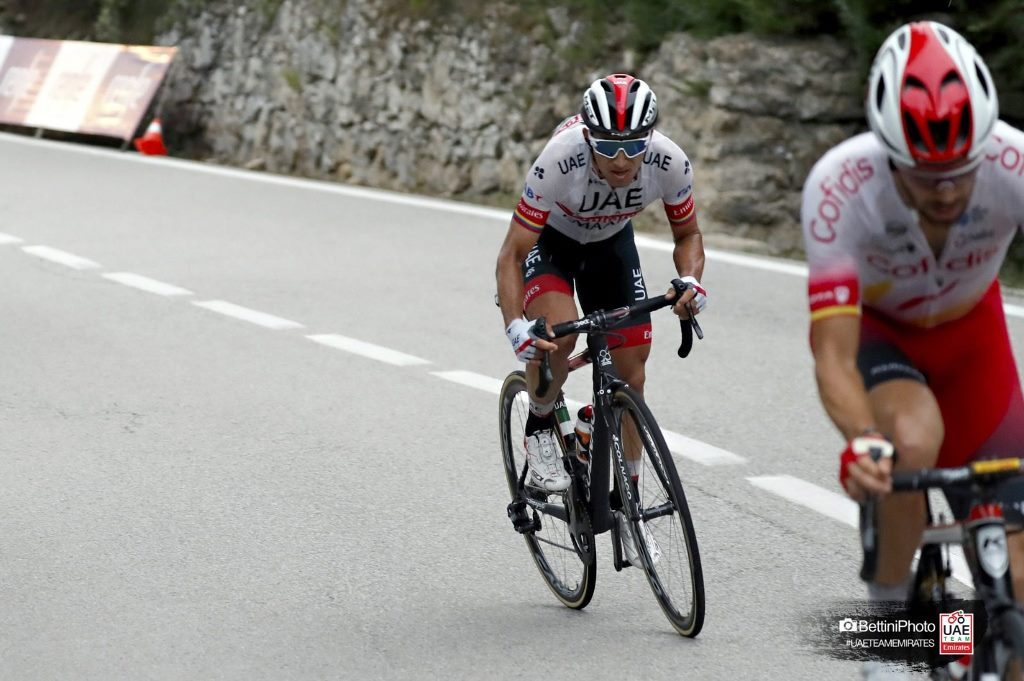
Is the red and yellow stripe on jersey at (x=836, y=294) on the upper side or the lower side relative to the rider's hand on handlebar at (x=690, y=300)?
upper

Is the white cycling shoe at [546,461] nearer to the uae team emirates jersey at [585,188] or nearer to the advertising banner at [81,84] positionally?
the uae team emirates jersey at [585,188]

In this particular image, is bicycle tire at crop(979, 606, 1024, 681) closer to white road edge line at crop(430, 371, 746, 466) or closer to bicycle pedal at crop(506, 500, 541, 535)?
bicycle pedal at crop(506, 500, 541, 535)

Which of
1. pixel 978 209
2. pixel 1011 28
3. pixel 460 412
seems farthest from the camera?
pixel 1011 28

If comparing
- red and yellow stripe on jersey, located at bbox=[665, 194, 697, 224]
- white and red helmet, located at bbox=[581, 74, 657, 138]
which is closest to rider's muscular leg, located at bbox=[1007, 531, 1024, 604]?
white and red helmet, located at bbox=[581, 74, 657, 138]

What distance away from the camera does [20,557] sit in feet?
20.0

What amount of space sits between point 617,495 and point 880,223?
1.97 meters

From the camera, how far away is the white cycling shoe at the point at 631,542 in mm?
5293

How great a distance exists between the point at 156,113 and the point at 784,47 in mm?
9442

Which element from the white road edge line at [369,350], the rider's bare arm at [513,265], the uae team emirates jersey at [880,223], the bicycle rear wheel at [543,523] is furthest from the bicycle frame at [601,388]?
the white road edge line at [369,350]

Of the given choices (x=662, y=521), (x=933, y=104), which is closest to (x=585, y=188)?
(x=662, y=521)

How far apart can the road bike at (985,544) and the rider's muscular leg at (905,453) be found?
5 cm

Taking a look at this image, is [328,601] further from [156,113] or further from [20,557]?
[156,113]

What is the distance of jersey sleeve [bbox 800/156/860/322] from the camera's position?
11.9 ft

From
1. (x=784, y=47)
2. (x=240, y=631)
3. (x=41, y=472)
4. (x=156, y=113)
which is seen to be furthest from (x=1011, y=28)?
(x=156, y=113)
